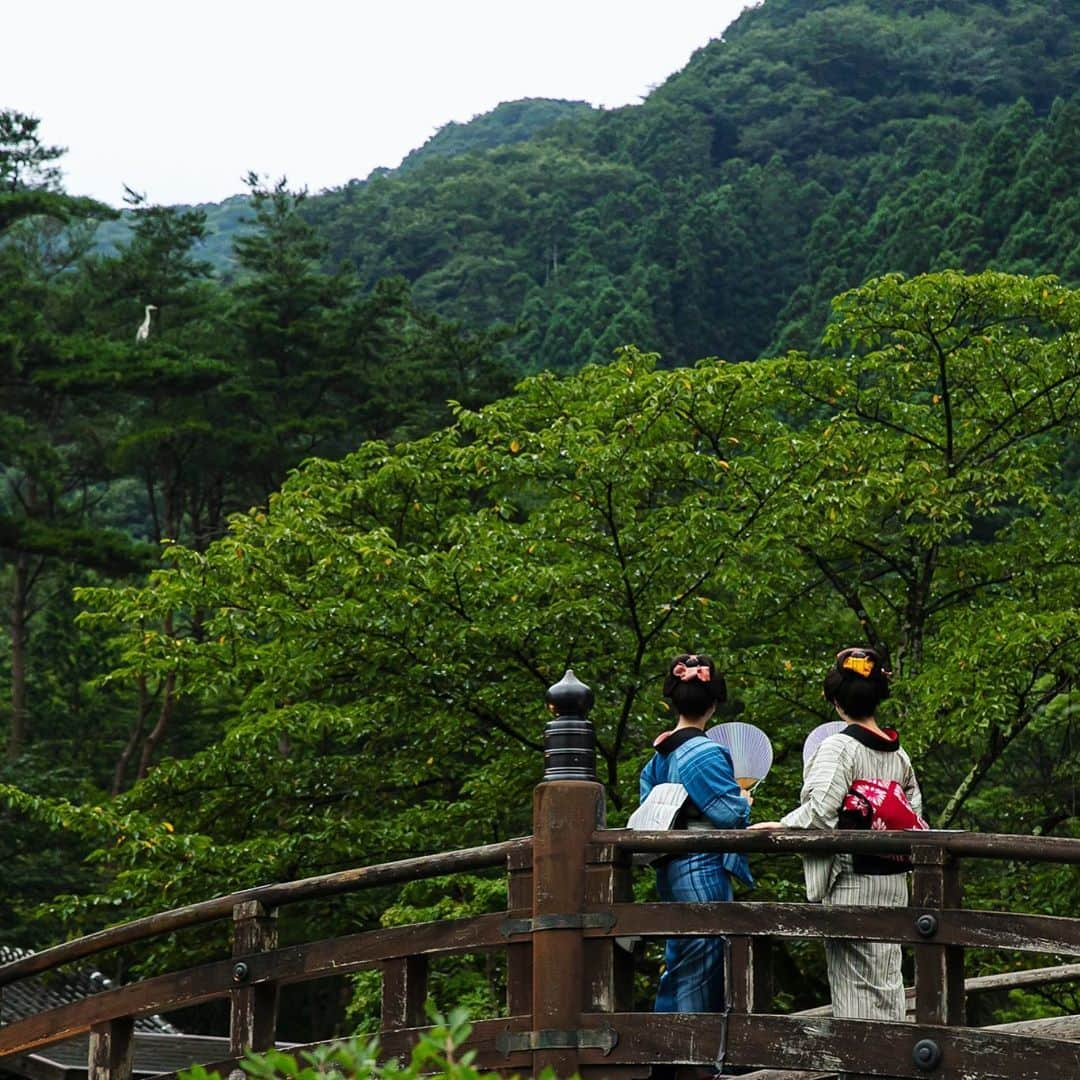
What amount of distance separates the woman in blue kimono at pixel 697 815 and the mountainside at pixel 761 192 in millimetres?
33668

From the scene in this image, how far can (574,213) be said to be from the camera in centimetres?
7275

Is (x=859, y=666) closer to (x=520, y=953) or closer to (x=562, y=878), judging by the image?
(x=562, y=878)

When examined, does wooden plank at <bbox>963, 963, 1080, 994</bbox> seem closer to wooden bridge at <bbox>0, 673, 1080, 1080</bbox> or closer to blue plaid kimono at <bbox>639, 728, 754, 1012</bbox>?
wooden bridge at <bbox>0, 673, 1080, 1080</bbox>

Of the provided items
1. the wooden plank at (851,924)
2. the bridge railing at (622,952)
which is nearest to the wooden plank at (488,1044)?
the bridge railing at (622,952)

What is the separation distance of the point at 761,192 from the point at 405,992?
222ft

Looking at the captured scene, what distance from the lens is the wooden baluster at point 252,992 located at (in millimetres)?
7164

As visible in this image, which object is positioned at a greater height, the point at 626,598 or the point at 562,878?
the point at 626,598

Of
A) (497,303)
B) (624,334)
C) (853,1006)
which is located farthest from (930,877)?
(497,303)

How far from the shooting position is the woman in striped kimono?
6.23m

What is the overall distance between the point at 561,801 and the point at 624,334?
144 feet

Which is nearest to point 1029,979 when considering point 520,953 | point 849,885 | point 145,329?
point 849,885

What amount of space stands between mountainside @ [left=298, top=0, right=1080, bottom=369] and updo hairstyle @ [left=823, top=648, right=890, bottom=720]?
3375cm

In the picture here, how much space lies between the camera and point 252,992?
717cm

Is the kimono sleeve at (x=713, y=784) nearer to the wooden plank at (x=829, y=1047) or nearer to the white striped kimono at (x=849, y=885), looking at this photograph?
the white striped kimono at (x=849, y=885)
